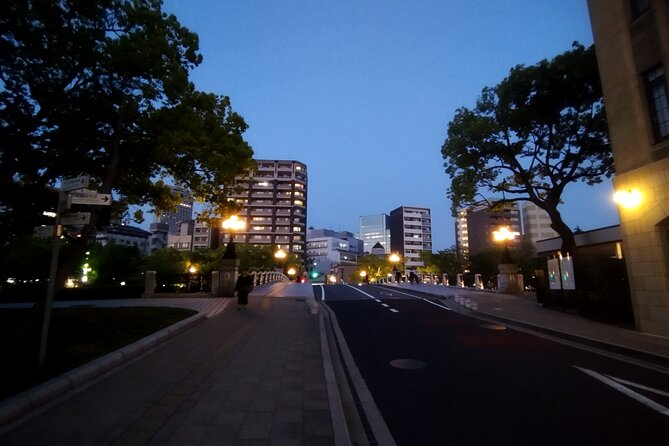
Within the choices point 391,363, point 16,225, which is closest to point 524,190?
point 391,363

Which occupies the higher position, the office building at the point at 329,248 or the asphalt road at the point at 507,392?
the office building at the point at 329,248

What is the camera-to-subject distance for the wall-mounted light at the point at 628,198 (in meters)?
10.4

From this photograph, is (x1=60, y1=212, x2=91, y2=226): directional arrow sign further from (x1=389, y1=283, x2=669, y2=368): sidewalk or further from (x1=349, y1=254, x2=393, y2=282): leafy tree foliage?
(x1=349, y1=254, x2=393, y2=282): leafy tree foliage

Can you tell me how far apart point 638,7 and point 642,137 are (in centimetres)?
443

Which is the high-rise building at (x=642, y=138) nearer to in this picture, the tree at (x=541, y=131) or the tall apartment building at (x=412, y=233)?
the tree at (x=541, y=131)

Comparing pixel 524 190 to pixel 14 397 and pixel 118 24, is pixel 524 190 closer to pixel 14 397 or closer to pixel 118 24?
pixel 118 24

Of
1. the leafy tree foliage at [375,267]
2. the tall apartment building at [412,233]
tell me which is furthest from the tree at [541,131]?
the tall apartment building at [412,233]

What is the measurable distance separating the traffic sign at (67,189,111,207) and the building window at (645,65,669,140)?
14911mm

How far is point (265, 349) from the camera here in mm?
8023

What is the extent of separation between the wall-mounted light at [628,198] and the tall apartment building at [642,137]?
3cm

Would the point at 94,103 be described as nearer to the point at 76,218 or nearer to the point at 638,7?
the point at 76,218

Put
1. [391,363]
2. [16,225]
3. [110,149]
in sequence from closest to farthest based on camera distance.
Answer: [391,363] → [16,225] → [110,149]

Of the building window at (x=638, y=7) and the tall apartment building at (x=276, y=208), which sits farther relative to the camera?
the tall apartment building at (x=276, y=208)

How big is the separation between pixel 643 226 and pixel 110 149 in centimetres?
1685
